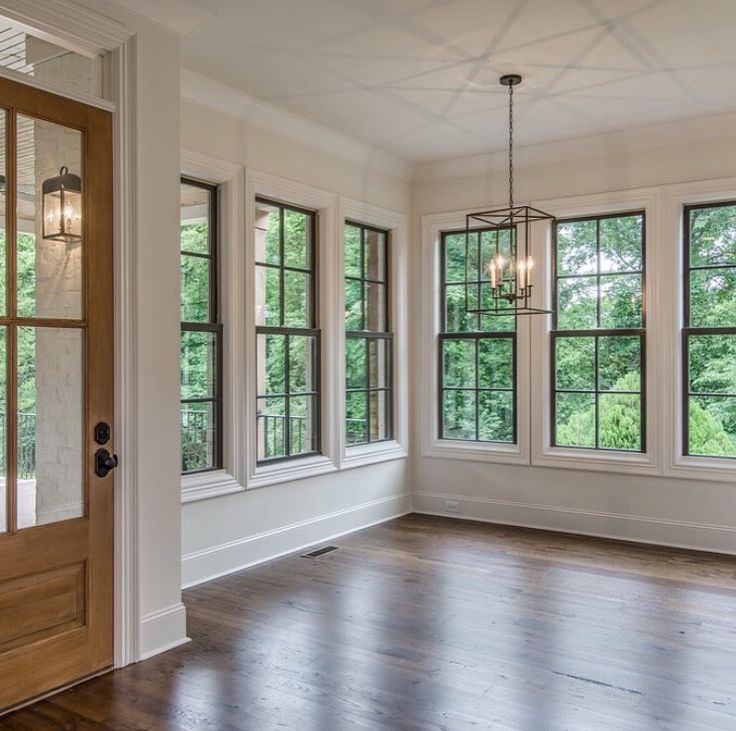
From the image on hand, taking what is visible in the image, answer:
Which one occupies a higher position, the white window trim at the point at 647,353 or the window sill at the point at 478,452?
the white window trim at the point at 647,353

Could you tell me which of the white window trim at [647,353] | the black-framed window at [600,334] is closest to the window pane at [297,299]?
the white window trim at [647,353]

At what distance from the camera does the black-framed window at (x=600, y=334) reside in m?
5.50

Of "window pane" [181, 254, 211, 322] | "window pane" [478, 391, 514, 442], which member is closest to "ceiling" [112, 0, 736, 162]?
"window pane" [181, 254, 211, 322]

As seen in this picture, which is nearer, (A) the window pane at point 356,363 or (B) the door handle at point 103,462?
(B) the door handle at point 103,462

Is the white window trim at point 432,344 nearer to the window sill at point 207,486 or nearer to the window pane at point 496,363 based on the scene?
the window pane at point 496,363

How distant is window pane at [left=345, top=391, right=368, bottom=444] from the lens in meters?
5.88

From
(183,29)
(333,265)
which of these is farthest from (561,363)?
(183,29)

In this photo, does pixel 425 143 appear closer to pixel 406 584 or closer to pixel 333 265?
pixel 333 265

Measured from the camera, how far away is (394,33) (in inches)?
148

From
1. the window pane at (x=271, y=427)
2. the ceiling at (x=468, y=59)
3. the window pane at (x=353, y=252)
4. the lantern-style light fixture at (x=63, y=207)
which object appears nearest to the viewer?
the lantern-style light fixture at (x=63, y=207)

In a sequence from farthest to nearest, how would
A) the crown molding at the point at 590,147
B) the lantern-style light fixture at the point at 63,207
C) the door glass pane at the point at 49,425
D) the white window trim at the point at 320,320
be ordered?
the crown molding at the point at 590,147 → the white window trim at the point at 320,320 → the lantern-style light fixture at the point at 63,207 → the door glass pane at the point at 49,425

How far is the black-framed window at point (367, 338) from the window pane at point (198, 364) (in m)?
1.40

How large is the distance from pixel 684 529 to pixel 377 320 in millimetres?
2822

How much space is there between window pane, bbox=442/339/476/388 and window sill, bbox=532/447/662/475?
875 mm
